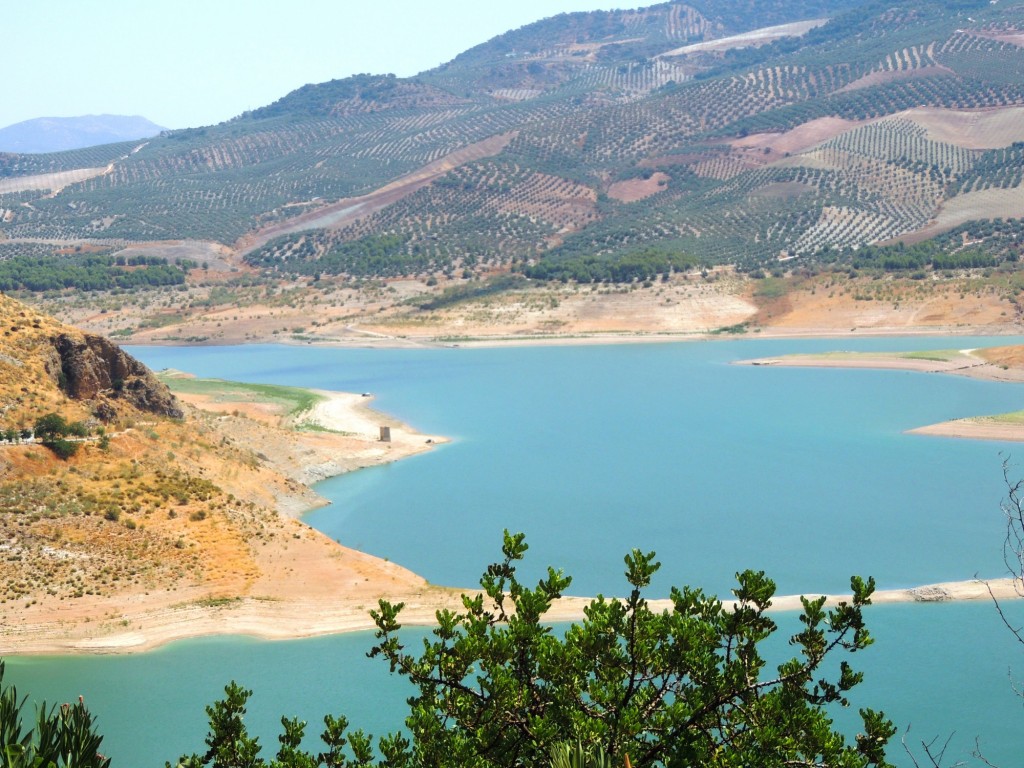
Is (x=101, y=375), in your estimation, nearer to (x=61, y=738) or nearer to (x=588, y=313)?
(x=61, y=738)

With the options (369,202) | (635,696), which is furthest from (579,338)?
(635,696)

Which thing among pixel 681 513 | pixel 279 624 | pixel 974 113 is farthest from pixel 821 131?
pixel 279 624

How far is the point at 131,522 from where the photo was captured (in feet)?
104

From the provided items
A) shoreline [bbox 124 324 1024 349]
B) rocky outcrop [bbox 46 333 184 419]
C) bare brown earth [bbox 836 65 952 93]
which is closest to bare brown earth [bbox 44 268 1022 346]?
shoreline [bbox 124 324 1024 349]

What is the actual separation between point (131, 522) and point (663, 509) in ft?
52.6

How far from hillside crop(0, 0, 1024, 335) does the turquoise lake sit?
39.5 meters

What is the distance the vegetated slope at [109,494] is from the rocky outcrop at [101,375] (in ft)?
0.15

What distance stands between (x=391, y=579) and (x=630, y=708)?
21.2 m

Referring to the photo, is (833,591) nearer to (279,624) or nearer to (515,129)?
(279,624)

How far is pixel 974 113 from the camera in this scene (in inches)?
5802

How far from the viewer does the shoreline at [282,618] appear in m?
26.1

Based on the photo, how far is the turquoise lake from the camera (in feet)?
75.0

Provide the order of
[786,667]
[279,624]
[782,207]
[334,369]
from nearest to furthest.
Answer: [786,667], [279,624], [334,369], [782,207]

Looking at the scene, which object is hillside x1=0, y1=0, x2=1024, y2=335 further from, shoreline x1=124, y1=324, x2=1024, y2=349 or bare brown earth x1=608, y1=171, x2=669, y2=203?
shoreline x1=124, y1=324, x2=1024, y2=349
